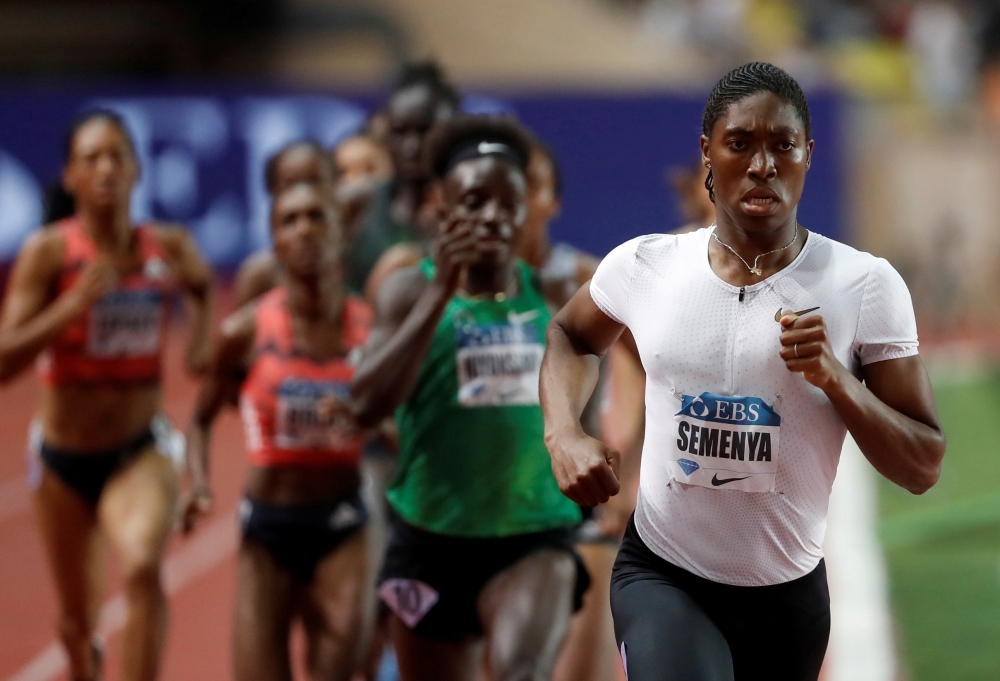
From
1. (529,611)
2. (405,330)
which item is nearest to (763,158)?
(405,330)

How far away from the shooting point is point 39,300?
645 centimetres

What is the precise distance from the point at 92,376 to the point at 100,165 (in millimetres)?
993

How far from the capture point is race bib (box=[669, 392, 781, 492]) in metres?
3.43

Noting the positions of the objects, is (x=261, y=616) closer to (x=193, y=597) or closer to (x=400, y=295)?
(x=400, y=295)

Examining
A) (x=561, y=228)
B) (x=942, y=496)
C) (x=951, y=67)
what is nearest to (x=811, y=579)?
(x=942, y=496)

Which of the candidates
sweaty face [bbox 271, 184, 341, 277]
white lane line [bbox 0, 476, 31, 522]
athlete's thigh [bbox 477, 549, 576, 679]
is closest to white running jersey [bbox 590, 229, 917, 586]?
athlete's thigh [bbox 477, 549, 576, 679]

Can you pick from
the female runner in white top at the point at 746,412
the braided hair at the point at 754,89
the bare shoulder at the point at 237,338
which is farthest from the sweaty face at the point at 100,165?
the braided hair at the point at 754,89

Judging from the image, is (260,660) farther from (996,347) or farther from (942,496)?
(996,347)

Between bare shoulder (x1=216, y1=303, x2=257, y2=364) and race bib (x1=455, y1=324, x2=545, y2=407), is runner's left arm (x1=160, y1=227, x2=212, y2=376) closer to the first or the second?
bare shoulder (x1=216, y1=303, x2=257, y2=364)

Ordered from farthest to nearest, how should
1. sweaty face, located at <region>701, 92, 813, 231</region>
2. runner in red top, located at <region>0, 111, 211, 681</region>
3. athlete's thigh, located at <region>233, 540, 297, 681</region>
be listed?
1. runner in red top, located at <region>0, 111, 211, 681</region>
2. athlete's thigh, located at <region>233, 540, 297, 681</region>
3. sweaty face, located at <region>701, 92, 813, 231</region>

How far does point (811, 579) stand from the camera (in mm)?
3641

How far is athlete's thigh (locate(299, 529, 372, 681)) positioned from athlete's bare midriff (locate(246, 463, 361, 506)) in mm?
220

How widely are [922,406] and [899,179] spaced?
22422 millimetres

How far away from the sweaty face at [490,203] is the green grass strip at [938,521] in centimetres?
Result: 630
